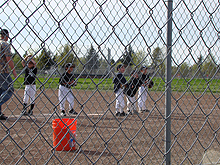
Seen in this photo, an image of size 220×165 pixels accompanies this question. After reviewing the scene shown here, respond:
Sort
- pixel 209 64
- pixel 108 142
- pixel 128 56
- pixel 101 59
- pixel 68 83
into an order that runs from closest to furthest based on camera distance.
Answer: pixel 128 56 → pixel 101 59 → pixel 209 64 → pixel 108 142 → pixel 68 83

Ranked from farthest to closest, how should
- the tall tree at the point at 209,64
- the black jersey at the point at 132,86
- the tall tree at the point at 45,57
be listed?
the tall tree at the point at 209,64
the black jersey at the point at 132,86
the tall tree at the point at 45,57

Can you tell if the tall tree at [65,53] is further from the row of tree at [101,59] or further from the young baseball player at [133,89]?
the young baseball player at [133,89]

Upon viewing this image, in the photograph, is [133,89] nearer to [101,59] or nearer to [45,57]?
[101,59]

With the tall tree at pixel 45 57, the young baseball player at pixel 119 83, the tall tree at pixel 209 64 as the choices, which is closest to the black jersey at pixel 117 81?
the young baseball player at pixel 119 83

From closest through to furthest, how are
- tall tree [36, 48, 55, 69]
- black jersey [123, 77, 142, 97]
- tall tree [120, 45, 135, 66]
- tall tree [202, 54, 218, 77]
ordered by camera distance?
tall tree [36, 48, 55, 69], tall tree [120, 45, 135, 66], black jersey [123, 77, 142, 97], tall tree [202, 54, 218, 77]

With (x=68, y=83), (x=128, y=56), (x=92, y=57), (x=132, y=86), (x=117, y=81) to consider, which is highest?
(x=117, y=81)

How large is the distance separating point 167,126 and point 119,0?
136cm

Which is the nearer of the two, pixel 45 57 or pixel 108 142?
pixel 45 57

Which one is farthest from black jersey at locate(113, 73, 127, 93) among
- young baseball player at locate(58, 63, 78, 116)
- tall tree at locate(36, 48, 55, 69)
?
tall tree at locate(36, 48, 55, 69)

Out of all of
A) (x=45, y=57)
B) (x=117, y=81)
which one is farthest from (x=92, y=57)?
(x=117, y=81)

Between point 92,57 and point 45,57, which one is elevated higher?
point 45,57

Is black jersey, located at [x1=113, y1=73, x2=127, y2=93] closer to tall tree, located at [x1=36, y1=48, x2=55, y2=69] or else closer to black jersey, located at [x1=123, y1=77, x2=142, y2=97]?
black jersey, located at [x1=123, y1=77, x2=142, y2=97]

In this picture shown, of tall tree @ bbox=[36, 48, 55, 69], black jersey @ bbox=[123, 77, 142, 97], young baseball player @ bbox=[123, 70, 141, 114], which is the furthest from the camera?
black jersey @ bbox=[123, 77, 142, 97]

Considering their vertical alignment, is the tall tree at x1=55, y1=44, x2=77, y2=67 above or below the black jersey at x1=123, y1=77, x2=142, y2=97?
below
